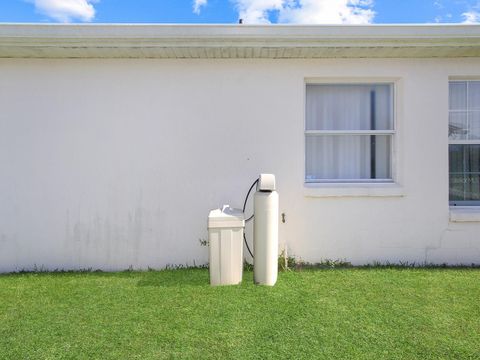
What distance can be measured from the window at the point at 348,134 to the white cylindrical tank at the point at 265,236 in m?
1.23

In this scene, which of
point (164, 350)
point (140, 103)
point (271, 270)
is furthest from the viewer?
point (140, 103)

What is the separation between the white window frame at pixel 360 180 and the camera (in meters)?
5.27

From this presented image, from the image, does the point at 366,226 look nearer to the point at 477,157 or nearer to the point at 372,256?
the point at 372,256

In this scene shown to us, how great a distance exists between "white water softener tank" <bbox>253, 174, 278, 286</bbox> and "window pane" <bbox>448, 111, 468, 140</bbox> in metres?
3.22

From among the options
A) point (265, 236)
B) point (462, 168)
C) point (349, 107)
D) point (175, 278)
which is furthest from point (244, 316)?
point (462, 168)

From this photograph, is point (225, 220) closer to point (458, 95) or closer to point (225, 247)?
point (225, 247)

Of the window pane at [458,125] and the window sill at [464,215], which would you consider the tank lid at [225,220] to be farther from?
the window pane at [458,125]

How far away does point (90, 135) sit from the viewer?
17.1 feet

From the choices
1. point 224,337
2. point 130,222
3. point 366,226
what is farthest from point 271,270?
point 130,222

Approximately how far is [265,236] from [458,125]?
12.1 feet

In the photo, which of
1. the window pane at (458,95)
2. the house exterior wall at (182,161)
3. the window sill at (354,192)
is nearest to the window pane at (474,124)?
the window pane at (458,95)

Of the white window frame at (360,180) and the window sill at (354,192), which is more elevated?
the white window frame at (360,180)

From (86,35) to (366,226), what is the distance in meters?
4.85

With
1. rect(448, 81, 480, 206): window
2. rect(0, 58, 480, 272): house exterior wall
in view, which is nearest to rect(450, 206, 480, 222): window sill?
rect(0, 58, 480, 272): house exterior wall
